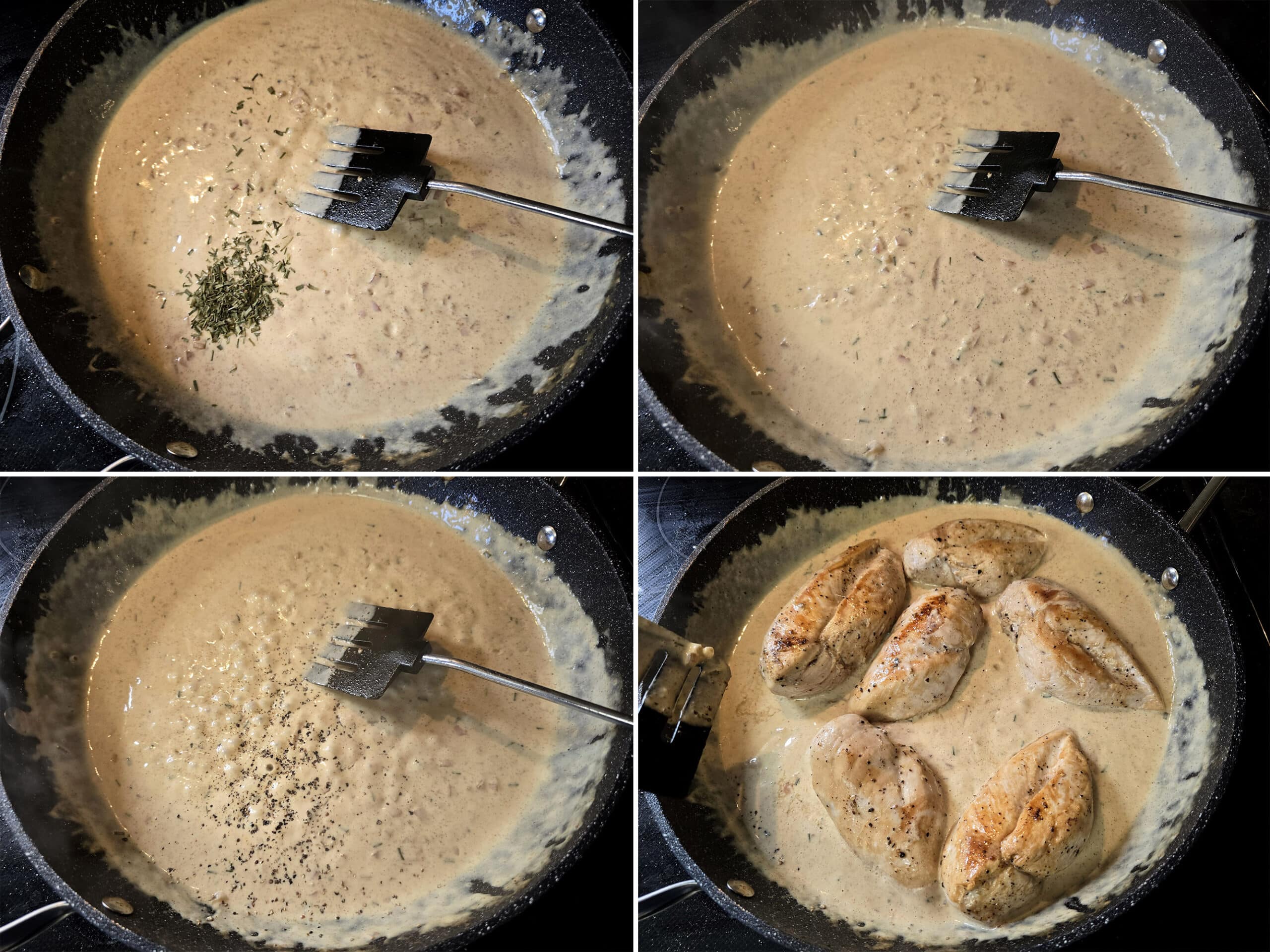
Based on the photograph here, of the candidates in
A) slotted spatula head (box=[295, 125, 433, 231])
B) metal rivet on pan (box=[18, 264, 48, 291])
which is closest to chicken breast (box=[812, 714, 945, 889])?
slotted spatula head (box=[295, 125, 433, 231])

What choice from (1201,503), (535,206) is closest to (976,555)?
(1201,503)

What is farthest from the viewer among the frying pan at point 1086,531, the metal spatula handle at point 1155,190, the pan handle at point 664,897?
the pan handle at point 664,897

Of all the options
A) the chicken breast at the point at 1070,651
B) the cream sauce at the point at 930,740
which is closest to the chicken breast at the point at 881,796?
the cream sauce at the point at 930,740

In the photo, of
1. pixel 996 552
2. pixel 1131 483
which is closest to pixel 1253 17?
pixel 1131 483

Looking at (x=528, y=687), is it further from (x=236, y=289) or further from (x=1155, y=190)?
(x=1155, y=190)

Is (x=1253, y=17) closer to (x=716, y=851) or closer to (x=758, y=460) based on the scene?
(x=758, y=460)

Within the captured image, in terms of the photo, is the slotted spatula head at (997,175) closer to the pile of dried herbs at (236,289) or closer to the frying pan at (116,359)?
the frying pan at (116,359)
